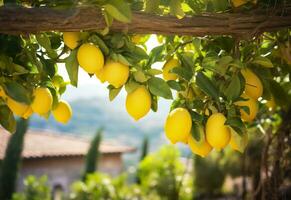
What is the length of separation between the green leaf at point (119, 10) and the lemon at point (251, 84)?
1.28 feet

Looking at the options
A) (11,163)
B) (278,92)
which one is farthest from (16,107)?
(11,163)

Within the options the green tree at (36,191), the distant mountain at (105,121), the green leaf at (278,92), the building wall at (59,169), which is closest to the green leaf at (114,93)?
the green leaf at (278,92)

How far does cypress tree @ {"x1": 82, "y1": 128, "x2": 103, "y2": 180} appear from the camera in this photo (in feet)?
41.5

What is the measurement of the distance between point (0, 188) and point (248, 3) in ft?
34.2

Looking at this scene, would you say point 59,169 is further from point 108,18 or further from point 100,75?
point 108,18

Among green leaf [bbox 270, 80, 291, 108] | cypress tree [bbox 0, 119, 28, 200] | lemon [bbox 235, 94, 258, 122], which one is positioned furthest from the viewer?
cypress tree [bbox 0, 119, 28, 200]

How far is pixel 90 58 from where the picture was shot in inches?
38.6

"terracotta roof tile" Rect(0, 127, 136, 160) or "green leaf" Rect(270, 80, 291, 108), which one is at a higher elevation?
"green leaf" Rect(270, 80, 291, 108)

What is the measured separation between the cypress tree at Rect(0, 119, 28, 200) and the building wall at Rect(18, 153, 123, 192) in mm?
1387

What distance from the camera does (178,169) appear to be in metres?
6.57

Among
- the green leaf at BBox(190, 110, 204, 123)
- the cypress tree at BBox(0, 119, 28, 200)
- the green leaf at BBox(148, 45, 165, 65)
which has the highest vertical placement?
the green leaf at BBox(148, 45, 165, 65)

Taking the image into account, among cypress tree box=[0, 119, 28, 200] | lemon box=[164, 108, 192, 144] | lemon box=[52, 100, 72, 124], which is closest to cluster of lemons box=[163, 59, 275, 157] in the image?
lemon box=[164, 108, 192, 144]

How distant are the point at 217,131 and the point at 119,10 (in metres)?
0.37

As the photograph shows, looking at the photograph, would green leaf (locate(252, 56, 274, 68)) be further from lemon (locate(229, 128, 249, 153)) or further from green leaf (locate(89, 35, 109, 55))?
green leaf (locate(89, 35, 109, 55))
